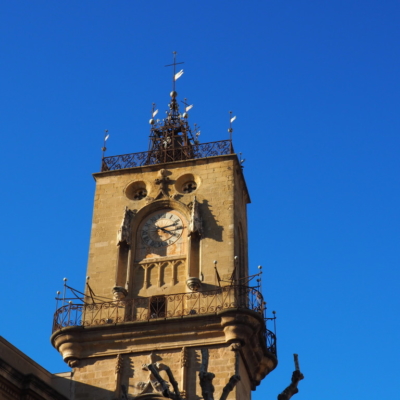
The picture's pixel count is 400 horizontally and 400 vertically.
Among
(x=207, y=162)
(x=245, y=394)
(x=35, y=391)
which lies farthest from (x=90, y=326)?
(x=207, y=162)

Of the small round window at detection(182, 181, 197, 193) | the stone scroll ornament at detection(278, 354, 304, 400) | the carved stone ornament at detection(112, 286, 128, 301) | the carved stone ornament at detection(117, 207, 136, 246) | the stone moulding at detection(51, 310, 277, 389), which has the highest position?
the small round window at detection(182, 181, 197, 193)

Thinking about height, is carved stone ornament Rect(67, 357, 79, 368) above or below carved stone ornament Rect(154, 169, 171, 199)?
below

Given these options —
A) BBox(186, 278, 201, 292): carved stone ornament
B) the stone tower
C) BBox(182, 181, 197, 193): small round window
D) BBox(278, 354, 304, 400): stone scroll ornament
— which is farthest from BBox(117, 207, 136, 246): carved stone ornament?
BBox(278, 354, 304, 400): stone scroll ornament

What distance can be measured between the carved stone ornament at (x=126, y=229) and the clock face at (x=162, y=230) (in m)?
0.50

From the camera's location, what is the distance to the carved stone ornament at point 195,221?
30411 millimetres

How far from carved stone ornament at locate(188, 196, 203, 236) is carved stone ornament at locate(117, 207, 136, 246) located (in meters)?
2.18

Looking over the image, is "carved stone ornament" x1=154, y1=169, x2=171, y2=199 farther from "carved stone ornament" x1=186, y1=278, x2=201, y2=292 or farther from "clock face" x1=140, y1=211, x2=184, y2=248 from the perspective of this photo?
"carved stone ornament" x1=186, y1=278, x2=201, y2=292

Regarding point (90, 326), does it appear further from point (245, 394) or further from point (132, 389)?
point (245, 394)

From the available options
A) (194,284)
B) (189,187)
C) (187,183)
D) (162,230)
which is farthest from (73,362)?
(187,183)

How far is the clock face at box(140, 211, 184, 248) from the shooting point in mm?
31031

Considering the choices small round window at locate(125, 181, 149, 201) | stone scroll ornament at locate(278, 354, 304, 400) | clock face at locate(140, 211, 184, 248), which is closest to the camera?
stone scroll ornament at locate(278, 354, 304, 400)

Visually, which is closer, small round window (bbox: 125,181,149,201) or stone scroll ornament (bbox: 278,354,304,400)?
stone scroll ornament (bbox: 278,354,304,400)

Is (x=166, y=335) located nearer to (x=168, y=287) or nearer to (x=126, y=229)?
(x=168, y=287)

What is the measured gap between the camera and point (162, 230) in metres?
31.3
